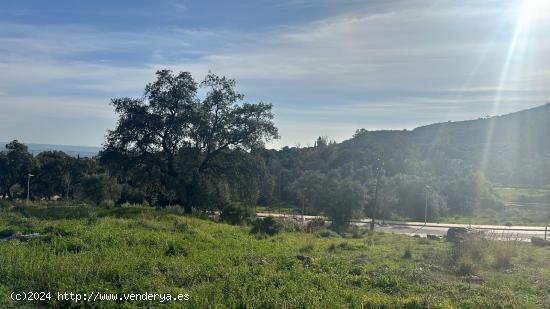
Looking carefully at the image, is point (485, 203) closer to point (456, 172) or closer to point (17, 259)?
point (456, 172)

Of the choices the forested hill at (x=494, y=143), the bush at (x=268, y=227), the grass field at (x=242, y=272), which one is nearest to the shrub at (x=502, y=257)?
the grass field at (x=242, y=272)

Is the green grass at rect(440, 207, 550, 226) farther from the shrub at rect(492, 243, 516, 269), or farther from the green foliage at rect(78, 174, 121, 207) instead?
the shrub at rect(492, 243, 516, 269)

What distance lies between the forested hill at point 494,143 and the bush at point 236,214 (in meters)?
81.8

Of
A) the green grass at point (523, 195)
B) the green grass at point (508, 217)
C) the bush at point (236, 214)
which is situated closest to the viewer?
the bush at point (236, 214)

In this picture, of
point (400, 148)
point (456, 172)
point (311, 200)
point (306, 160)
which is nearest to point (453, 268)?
point (311, 200)

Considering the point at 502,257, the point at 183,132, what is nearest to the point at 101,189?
the point at 183,132

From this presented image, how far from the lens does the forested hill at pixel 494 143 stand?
102 meters

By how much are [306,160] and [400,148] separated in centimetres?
2341

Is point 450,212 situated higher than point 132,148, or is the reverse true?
point 132,148

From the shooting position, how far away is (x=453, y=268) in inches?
512

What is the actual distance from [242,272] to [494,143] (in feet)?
457

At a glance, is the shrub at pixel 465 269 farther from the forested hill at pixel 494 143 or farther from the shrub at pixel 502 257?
the forested hill at pixel 494 143

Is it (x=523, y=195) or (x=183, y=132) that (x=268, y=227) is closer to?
(x=183, y=132)

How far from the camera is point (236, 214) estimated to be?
27.2m
